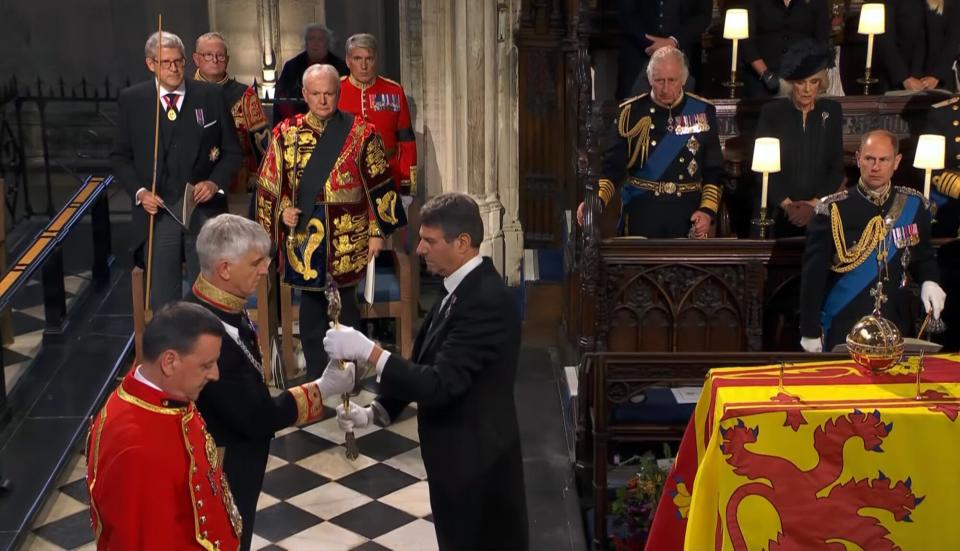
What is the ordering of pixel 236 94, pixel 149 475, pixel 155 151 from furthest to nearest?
1. pixel 236 94
2. pixel 155 151
3. pixel 149 475

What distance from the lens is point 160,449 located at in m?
3.57

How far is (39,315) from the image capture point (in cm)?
877

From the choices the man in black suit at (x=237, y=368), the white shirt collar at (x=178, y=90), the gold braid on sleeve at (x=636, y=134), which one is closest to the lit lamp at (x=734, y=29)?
the gold braid on sleeve at (x=636, y=134)

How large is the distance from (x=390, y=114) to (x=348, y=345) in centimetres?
424

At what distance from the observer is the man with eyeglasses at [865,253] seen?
586 cm

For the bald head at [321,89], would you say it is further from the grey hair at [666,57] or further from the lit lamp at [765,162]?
the lit lamp at [765,162]

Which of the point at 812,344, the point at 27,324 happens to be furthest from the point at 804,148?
the point at 27,324

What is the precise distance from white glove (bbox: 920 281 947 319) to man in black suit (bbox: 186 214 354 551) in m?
2.78

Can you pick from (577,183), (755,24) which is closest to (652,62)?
(577,183)

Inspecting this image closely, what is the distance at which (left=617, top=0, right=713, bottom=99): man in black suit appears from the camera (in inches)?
316

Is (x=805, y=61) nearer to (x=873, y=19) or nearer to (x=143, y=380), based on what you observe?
(x=873, y=19)

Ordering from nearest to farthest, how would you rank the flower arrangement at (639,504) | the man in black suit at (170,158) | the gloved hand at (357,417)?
1. the gloved hand at (357,417)
2. the flower arrangement at (639,504)
3. the man in black suit at (170,158)

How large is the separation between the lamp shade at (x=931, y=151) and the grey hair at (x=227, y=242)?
3543 millimetres

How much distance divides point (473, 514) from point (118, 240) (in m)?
6.71
